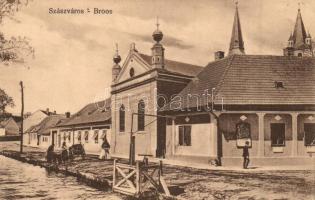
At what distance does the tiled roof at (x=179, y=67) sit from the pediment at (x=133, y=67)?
480 mm

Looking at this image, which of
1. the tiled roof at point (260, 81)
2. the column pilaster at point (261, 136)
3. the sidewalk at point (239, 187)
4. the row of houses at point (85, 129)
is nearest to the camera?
the sidewalk at point (239, 187)

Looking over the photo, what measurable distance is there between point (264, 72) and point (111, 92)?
1503cm

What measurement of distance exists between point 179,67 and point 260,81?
33.9ft

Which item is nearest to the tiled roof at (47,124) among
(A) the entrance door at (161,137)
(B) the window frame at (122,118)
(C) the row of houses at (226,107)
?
(B) the window frame at (122,118)

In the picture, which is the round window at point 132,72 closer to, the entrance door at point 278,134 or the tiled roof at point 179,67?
the tiled roof at point 179,67

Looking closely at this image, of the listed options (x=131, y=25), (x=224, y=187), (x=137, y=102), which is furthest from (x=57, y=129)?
(x=224, y=187)

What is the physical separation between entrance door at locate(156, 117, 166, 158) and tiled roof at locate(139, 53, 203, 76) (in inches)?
171

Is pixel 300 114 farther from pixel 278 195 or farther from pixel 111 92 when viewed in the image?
pixel 111 92

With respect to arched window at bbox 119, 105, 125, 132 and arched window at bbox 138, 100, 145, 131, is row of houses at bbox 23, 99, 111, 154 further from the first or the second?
Result: arched window at bbox 138, 100, 145, 131

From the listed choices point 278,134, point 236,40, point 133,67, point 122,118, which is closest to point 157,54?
point 133,67

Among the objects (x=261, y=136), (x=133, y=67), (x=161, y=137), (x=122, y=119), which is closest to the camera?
(x=261, y=136)

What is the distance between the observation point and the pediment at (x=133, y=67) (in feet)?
96.8

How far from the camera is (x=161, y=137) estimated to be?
27.5 metres

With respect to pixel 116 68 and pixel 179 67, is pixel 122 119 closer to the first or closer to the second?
pixel 116 68
